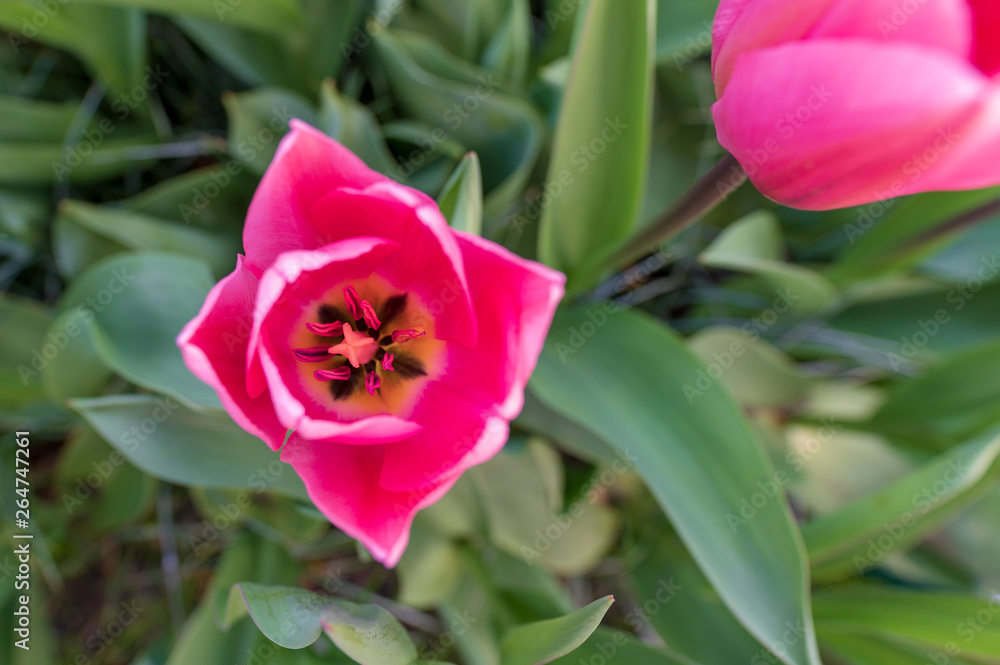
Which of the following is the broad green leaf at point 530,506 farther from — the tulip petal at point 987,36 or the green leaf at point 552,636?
the tulip petal at point 987,36

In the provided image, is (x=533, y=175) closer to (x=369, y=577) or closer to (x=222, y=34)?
(x=222, y=34)

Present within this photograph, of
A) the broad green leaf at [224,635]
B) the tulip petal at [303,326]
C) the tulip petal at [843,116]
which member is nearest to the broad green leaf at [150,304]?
the tulip petal at [303,326]

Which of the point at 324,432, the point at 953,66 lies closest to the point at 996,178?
the point at 953,66

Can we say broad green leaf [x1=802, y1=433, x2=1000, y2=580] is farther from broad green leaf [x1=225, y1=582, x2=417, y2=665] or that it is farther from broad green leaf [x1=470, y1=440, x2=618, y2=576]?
broad green leaf [x1=225, y1=582, x2=417, y2=665]

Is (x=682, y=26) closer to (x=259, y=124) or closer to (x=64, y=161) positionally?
(x=259, y=124)

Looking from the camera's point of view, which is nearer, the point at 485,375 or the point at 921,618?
the point at 485,375

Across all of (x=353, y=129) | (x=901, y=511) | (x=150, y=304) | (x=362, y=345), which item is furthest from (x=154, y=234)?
(x=901, y=511)
